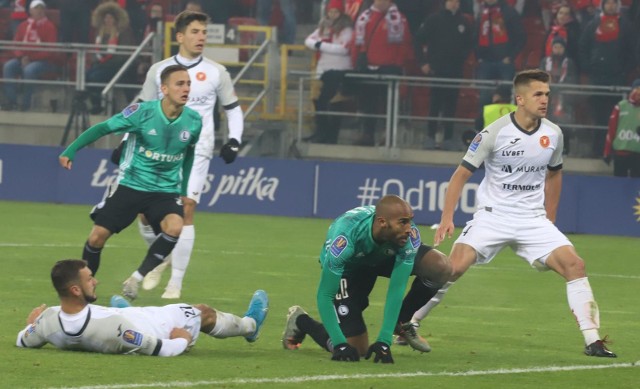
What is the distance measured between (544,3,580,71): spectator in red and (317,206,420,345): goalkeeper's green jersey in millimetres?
13899

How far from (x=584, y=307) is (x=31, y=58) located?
16.8 meters

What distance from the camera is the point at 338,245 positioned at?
8.34 meters

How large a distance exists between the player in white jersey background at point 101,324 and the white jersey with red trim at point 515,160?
7.42ft

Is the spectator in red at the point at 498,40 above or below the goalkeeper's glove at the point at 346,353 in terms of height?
above

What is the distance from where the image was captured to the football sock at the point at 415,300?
371 inches

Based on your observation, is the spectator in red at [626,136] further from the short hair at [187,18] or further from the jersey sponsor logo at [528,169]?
the jersey sponsor logo at [528,169]

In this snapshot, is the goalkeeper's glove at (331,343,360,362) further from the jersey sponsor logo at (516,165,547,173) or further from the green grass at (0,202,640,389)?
the jersey sponsor logo at (516,165,547,173)

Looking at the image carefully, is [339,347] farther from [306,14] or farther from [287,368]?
[306,14]

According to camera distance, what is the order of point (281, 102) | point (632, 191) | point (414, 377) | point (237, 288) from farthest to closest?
point (281, 102)
point (632, 191)
point (237, 288)
point (414, 377)

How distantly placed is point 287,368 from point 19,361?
1.54m

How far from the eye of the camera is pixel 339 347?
8625 millimetres

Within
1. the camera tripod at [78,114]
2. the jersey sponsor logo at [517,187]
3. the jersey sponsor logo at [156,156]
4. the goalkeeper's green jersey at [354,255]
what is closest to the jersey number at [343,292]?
the goalkeeper's green jersey at [354,255]

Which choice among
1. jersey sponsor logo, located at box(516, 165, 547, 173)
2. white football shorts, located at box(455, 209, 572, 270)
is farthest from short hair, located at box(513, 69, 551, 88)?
white football shorts, located at box(455, 209, 572, 270)

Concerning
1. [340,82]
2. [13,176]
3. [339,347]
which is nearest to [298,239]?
[340,82]
